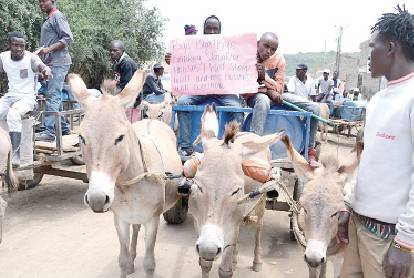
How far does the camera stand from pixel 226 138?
3.43 meters

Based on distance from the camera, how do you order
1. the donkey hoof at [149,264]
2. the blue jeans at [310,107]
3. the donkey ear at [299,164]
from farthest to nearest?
the blue jeans at [310,107] → the donkey hoof at [149,264] → the donkey ear at [299,164]

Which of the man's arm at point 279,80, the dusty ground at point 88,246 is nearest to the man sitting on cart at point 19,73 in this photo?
the dusty ground at point 88,246

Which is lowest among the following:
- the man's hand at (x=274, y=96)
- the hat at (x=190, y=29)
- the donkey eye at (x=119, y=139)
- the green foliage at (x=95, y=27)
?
the donkey eye at (x=119, y=139)

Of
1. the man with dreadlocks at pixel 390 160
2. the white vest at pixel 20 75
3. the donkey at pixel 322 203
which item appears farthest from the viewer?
the white vest at pixel 20 75

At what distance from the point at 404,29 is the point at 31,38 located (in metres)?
11.3

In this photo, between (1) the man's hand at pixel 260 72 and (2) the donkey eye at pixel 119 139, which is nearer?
(2) the donkey eye at pixel 119 139

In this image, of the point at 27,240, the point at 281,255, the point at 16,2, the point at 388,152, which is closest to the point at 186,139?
the point at 281,255

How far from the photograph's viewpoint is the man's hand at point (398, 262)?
7.00 ft

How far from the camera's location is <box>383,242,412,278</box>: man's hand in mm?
2135

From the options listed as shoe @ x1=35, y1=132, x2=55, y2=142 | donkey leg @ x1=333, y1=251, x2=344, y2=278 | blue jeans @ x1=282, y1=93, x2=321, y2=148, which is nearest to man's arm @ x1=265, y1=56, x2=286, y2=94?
blue jeans @ x1=282, y1=93, x2=321, y2=148

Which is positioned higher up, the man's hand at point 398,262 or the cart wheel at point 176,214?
the man's hand at point 398,262

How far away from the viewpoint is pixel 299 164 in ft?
11.1

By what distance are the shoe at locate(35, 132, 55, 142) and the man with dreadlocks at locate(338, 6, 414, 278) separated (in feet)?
17.7

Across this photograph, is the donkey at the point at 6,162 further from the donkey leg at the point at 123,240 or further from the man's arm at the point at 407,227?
the man's arm at the point at 407,227
